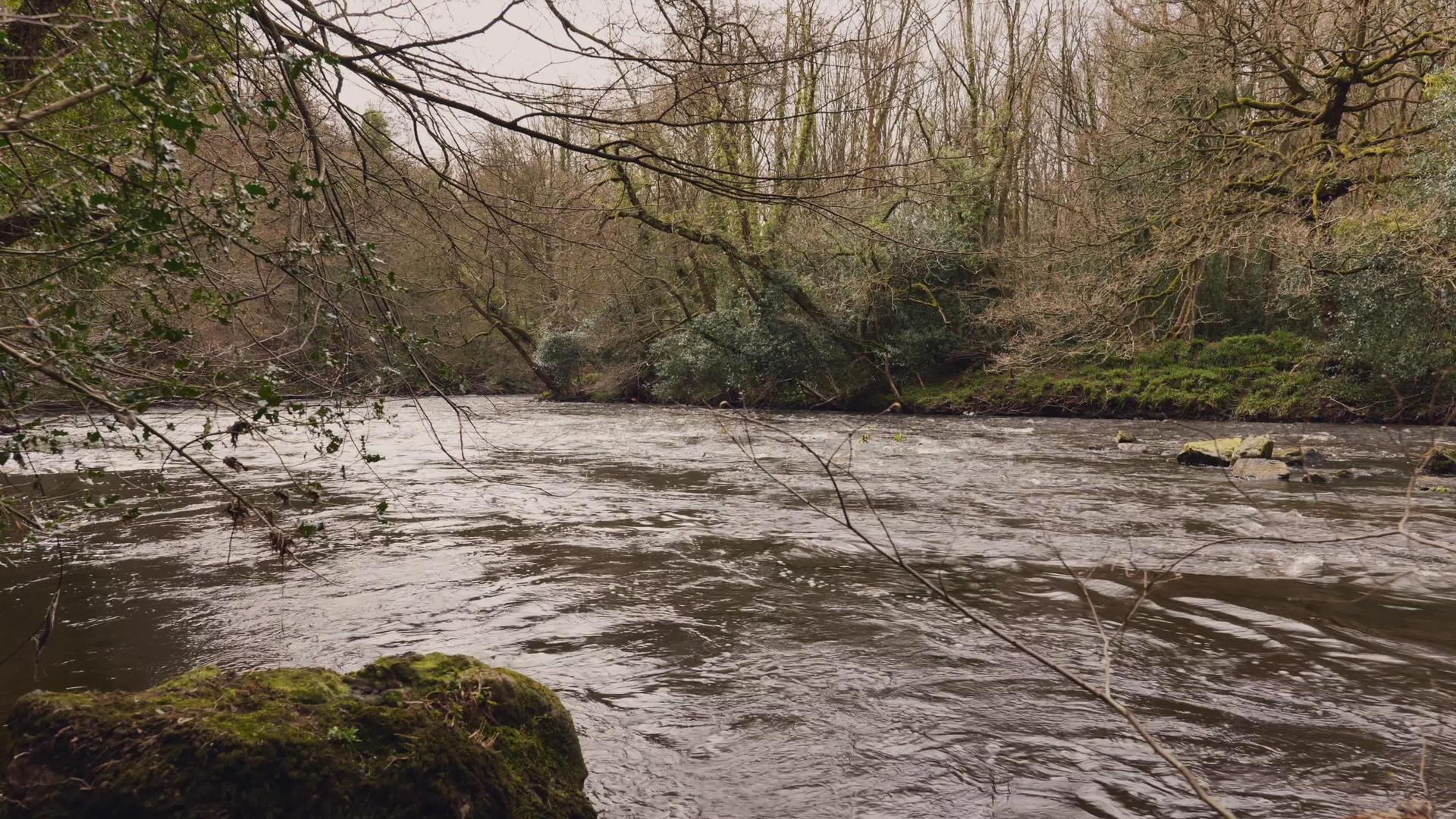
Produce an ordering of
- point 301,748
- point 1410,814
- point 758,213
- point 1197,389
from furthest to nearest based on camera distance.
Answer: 1. point 758,213
2. point 1197,389
3. point 301,748
4. point 1410,814

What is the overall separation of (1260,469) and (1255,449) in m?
1.10

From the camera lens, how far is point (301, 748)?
2.92 metres

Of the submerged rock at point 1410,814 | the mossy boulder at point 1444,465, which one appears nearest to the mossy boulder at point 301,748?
the submerged rock at point 1410,814

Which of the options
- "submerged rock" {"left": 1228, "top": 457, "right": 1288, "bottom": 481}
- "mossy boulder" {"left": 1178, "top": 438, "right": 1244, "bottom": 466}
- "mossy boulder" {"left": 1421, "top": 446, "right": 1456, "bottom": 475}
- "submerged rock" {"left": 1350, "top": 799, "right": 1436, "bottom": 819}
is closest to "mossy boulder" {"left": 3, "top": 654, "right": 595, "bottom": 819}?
"submerged rock" {"left": 1350, "top": 799, "right": 1436, "bottom": 819}

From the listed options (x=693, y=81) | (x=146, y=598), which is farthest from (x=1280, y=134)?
(x=146, y=598)

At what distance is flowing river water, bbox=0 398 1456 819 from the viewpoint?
4.03 metres

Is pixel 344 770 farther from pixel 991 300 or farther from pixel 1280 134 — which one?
pixel 991 300

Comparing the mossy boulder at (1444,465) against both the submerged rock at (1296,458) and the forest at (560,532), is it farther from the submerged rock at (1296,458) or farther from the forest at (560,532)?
the submerged rock at (1296,458)

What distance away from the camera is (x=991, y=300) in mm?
23812

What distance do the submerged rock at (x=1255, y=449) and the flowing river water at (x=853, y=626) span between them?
158cm

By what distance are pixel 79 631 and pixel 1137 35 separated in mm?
24263

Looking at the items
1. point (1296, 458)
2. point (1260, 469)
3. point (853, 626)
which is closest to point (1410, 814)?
point (853, 626)

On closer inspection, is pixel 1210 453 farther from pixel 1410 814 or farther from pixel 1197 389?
pixel 1410 814

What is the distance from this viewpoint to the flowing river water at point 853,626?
13.2 ft
